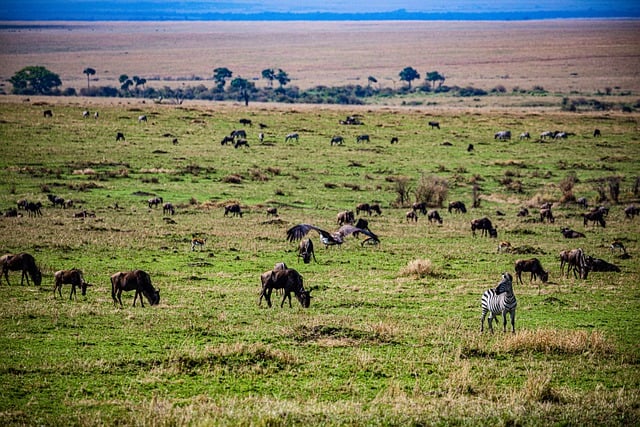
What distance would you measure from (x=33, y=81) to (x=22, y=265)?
116m

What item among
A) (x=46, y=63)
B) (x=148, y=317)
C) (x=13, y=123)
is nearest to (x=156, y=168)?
(x=13, y=123)

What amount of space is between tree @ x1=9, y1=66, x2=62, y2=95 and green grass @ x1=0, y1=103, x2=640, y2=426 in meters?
86.7

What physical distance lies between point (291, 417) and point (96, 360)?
4.35 metres

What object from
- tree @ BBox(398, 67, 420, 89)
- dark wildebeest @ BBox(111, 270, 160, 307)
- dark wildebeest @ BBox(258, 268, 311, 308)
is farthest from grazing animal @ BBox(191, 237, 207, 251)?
tree @ BBox(398, 67, 420, 89)

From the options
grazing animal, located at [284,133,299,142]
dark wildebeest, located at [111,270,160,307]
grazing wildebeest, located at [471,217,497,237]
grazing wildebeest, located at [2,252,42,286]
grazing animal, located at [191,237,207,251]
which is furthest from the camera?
grazing animal, located at [284,133,299,142]

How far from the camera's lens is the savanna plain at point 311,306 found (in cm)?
1176

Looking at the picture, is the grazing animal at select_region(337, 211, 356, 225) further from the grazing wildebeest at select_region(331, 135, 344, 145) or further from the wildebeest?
the grazing wildebeest at select_region(331, 135, 344, 145)

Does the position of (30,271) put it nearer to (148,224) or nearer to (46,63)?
(148,224)

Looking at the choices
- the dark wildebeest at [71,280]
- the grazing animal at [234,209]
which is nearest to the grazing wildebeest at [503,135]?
the grazing animal at [234,209]

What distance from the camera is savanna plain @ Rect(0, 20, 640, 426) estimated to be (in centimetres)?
1176

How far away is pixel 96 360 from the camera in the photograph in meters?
13.4

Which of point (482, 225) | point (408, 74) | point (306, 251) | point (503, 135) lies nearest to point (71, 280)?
point (306, 251)

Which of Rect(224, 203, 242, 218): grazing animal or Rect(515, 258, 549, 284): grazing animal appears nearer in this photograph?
Rect(515, 258, 549, 284): grazing animal

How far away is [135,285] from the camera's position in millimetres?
17484
